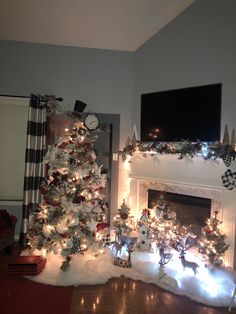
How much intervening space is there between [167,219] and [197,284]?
38.1 inches

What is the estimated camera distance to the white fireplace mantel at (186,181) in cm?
332


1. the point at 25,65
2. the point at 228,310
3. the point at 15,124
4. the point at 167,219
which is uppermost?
the point at 25,65

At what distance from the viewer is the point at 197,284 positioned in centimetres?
297

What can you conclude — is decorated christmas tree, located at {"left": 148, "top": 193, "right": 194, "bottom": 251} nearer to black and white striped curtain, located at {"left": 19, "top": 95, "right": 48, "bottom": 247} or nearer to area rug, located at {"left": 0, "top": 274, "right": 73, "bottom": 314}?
area rug, located at {"left": 0, "top": 274, "right": 73, "bottom": 314}

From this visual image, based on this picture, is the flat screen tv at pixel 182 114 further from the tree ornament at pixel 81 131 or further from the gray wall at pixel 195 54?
the tree ornament at pixel 81 131

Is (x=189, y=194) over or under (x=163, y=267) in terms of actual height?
over

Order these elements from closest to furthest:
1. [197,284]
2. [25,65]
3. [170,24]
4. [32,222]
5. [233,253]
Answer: [197,284] → [233,253] → [32,222] → [170,24] → [25,65]

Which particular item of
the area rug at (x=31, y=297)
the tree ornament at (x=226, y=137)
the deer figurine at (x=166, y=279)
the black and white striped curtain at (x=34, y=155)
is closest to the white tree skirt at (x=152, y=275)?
the deer figurine at (x=166, y=279)

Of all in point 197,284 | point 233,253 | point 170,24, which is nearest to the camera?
point 197,284

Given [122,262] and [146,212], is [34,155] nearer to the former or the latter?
[146,212]

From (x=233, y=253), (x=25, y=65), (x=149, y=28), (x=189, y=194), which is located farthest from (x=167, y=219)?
(x=25, y=65)

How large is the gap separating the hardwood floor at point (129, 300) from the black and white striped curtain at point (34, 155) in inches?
Result: 64.6

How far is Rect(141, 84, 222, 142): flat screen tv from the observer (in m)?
3.53

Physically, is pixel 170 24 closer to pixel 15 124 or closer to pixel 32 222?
pixel 15 124
